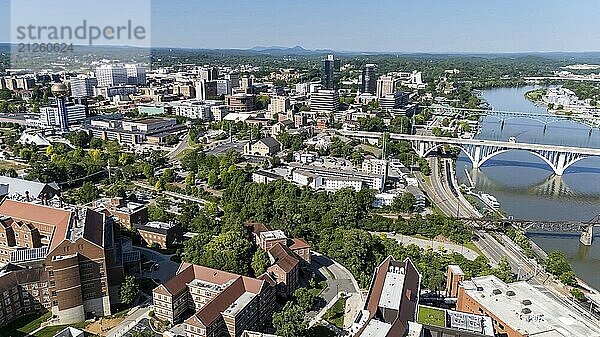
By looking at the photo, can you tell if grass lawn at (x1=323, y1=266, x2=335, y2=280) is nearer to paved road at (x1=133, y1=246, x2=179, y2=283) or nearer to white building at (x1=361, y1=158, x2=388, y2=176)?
paved road at (x1=133, y1=246, x2=179, y2=283)

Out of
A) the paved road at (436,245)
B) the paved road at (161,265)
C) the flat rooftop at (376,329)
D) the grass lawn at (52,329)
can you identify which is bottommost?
the grass lawn at (52,329)

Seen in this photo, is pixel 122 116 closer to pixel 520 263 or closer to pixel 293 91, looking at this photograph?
pixel 293 91

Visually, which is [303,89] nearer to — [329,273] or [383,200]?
[383,200]

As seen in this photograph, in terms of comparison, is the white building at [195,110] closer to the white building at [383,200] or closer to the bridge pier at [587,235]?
the white building at [383,200]

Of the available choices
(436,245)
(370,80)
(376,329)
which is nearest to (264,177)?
(436,245)

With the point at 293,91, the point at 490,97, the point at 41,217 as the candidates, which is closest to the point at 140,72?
the point at 293,91

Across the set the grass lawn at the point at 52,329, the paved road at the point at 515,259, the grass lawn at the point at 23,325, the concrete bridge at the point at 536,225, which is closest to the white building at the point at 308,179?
the paved road at the point at 515,259
